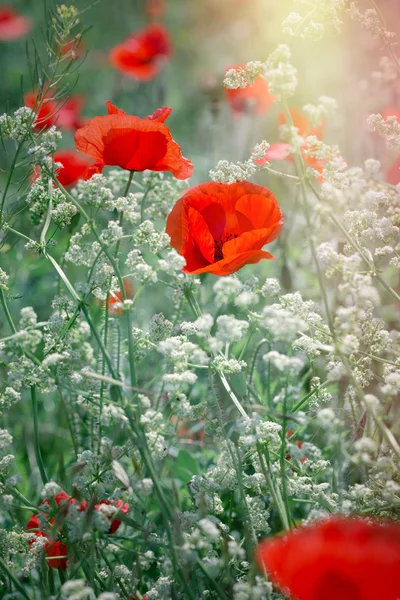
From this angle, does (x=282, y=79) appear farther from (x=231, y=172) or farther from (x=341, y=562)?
(x=341, y=562)

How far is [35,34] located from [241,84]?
2.61 m

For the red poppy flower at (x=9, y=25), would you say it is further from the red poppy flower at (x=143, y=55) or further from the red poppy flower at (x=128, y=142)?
the red poppy flower at (x=128, y=142)

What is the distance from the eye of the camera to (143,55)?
2.37 metres

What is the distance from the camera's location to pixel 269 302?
4.82 ft

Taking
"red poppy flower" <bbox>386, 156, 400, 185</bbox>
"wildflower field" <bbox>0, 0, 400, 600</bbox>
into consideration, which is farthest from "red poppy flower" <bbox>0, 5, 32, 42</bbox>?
"red poppy flower" <bbox>386, 156, 400, 185</bbox>

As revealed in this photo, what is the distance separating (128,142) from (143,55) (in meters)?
1.55

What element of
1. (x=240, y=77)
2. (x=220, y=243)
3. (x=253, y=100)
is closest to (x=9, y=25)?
(x=253, y=100)

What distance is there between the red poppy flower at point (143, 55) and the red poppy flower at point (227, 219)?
4.94 feet

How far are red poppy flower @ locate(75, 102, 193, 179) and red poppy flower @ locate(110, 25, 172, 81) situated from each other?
1463mm

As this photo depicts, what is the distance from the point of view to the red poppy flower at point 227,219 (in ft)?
2.86

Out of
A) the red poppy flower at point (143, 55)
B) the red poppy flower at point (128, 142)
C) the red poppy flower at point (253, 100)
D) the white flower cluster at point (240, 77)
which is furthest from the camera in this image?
the red poppy flower at point (143, 55)

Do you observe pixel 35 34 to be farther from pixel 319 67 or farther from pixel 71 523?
pixel 71 523

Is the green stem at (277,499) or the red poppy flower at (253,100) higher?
the red poppy flower at (253,100)

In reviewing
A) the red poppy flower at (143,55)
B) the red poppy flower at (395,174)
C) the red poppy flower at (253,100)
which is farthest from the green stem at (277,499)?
the red poppy flower at (143,55)
